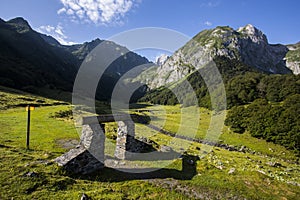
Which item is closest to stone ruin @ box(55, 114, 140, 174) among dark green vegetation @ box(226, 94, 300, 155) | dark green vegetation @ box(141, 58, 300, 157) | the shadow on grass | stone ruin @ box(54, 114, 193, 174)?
stone ruin @ box(54, 114, 193, 174)

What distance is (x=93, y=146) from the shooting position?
17844 millimetres

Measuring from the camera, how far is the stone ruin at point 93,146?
53.3 ft

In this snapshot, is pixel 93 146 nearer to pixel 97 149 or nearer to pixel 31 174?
pixel 97 149

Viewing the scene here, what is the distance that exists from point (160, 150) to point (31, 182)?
17.2m

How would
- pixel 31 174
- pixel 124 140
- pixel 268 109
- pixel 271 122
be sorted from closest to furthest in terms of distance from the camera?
pixel 31 174
pixel 124 140
pixel 271 122
pixel 268 109

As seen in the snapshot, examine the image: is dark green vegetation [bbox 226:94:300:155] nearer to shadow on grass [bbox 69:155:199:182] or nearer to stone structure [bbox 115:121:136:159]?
shadow on grass [bbox 69:155:199:182]

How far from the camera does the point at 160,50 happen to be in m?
32.8

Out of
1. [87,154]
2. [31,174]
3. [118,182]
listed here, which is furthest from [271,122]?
[31,174]

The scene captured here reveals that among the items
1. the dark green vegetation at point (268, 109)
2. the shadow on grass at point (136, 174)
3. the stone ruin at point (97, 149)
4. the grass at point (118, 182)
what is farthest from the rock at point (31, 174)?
the dark green vegetation at point (268, 109)

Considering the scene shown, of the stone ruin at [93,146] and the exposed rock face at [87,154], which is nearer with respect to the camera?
the exposed rock face at [87,154]

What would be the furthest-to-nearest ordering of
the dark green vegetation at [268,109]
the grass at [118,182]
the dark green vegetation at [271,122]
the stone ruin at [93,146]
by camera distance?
the dark green vegetation at [268,109], the dark green vegetation at [271,122], the stone ruin at [93,146], the grass at [118,182]

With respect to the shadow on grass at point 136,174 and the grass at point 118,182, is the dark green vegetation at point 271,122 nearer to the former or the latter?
the grass at point 118,182

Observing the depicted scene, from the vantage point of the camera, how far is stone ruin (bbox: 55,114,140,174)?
53.3 feet

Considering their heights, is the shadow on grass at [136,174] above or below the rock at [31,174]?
below
